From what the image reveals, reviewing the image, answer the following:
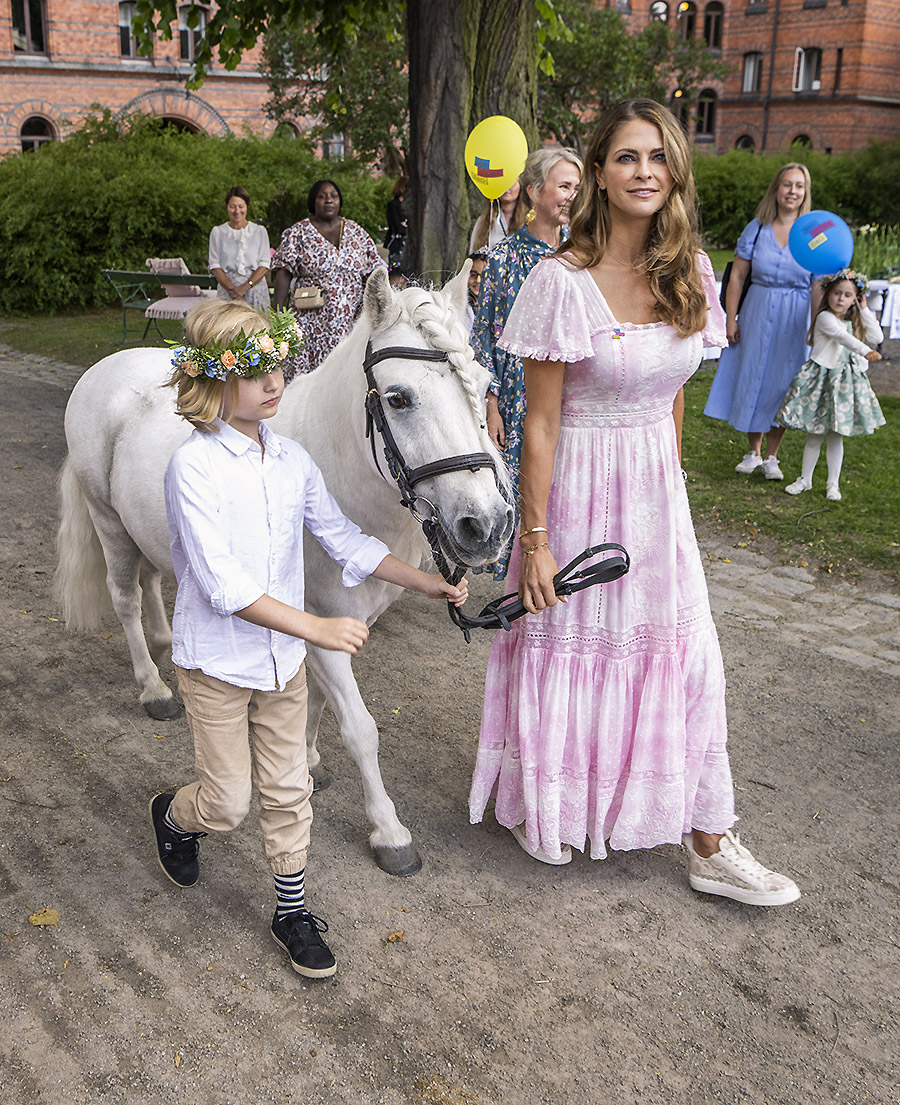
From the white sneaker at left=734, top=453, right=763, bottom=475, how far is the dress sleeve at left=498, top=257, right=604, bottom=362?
5544 mm

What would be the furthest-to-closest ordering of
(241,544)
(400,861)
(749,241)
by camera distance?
(749,241), (400,861), (241,544)

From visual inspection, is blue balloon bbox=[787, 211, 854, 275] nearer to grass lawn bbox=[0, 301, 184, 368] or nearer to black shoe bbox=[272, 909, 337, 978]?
black shoe bbox=[272, 909, 337, 978]

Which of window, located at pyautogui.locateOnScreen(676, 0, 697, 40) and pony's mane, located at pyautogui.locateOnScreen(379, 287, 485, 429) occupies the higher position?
window, located at pyautogui.locateOnScreen(676, 0, 697, 40)

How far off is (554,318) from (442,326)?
0.35 m

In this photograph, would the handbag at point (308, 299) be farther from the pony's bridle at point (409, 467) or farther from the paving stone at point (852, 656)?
the pony's bridle at point (409, 467)

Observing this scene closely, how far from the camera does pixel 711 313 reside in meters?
3.05

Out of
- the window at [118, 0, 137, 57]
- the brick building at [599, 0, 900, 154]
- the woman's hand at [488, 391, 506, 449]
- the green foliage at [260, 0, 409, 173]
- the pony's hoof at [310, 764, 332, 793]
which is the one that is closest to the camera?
the pony's hoof at [310, 764, 332, 793]

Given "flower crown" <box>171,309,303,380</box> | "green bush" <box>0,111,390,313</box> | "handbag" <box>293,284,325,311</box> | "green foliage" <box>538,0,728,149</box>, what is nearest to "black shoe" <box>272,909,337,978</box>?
"flower crown" <box>171,309,303,380</box>

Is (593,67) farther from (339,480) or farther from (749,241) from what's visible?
(339,480)

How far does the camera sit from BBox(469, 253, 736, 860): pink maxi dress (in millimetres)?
2984

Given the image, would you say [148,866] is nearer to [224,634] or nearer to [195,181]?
[224,634]

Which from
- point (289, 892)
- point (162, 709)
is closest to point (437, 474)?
point (289, 892)

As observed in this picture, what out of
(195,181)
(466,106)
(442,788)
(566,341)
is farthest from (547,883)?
(195,181)

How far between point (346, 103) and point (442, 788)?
2477 centimetres
